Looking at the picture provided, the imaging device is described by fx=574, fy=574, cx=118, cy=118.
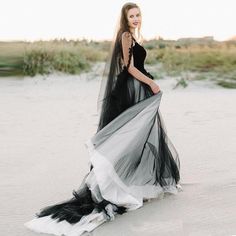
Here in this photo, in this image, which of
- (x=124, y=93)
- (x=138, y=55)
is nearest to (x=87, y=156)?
(x=124, y=93)

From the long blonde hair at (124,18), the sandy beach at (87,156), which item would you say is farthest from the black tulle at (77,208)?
the long blonde hair at (124,18)

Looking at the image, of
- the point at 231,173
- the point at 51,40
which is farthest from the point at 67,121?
the point at 51,40

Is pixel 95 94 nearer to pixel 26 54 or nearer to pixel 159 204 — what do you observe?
pixel 26 54

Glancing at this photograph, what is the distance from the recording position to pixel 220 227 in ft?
10.00

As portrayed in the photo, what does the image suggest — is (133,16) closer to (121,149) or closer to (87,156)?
(121,149)

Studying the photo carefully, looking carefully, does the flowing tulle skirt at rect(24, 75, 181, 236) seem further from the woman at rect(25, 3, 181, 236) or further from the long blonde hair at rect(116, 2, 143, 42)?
the long blonde hair at rect(116, 2, 143, 42)

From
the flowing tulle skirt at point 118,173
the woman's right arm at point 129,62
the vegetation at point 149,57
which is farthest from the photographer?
the vegetation at point 149,57

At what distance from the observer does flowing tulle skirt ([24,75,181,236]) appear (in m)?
3.09

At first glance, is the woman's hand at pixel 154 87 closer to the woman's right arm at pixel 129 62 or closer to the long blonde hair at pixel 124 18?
the woman's right arm at pixel 129 62

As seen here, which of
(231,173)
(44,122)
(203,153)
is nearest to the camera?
(231,173)

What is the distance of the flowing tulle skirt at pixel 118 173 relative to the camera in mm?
3094

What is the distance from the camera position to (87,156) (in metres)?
4.99

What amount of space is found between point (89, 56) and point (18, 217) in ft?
27.5

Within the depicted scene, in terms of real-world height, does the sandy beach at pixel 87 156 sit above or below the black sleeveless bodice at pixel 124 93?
below
